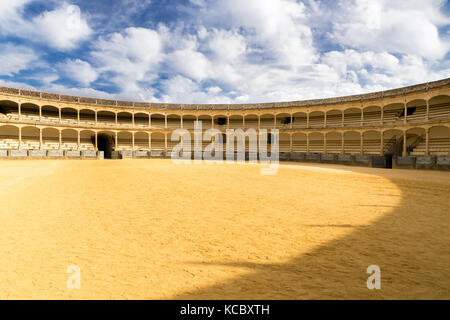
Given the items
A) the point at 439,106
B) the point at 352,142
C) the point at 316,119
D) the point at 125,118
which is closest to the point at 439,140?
the point at 439,106

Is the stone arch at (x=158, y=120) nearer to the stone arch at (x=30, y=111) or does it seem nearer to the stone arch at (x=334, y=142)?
the stone arch at (x=30, y=111)

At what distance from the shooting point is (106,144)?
37.8 m

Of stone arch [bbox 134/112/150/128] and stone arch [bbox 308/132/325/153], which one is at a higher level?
stone arch [bbox 134/112/150/128]

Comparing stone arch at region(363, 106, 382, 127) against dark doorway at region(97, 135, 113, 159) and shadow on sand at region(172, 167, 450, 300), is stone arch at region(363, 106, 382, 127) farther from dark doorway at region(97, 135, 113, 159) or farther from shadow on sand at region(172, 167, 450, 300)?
dark doorway at region(97, 135, 113, 159)

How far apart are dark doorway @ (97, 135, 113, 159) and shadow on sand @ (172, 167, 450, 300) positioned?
3882cm

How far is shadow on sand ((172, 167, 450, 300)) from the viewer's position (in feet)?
8.70

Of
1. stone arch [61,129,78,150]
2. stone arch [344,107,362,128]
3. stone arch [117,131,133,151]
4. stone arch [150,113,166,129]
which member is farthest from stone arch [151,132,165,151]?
stone arch [344,107,362,128]

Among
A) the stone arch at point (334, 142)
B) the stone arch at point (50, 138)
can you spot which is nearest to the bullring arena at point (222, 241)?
the stone arch at point (334, 142)

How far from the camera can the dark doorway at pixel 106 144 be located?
37.2 metres

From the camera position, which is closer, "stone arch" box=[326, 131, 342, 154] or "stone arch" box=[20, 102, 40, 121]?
"stone arch" box=[20, 102, 40, 121]

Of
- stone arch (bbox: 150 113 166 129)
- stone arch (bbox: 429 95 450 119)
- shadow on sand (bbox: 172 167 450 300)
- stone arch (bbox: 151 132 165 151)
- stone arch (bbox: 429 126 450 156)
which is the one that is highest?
stone arch (bbox: 150 113 166 129)

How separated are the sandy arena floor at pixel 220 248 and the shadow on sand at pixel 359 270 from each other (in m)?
0.02
